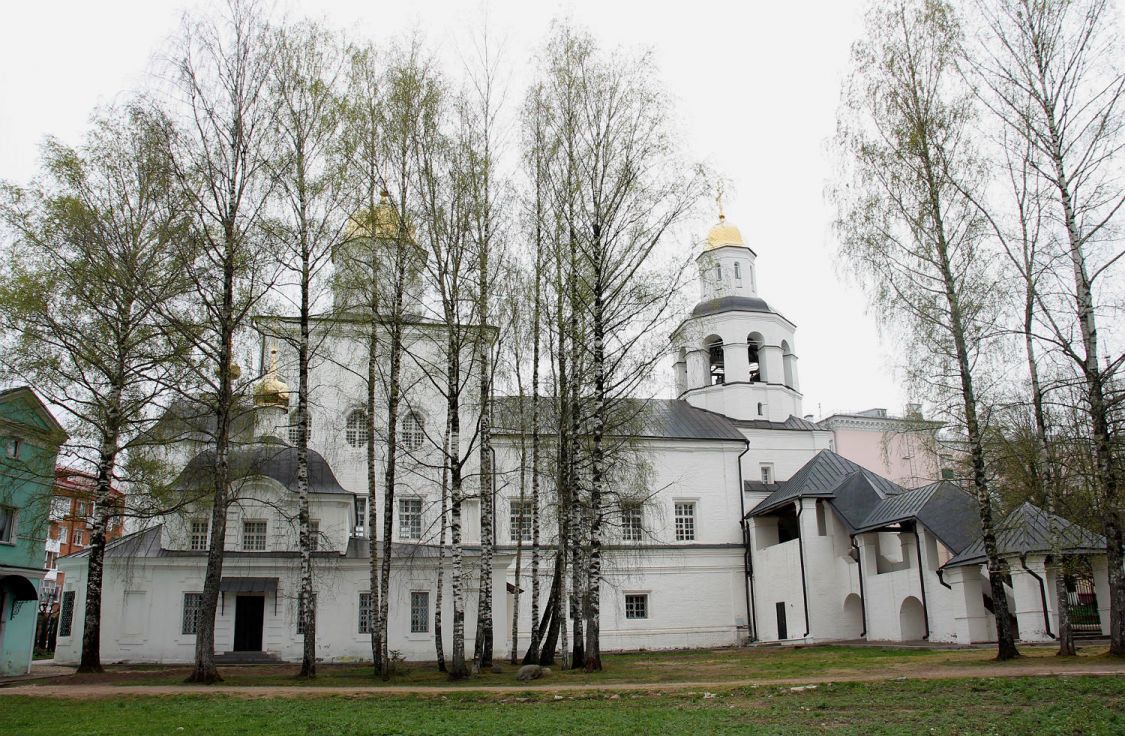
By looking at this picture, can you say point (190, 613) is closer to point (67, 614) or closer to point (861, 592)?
point (67, 614)

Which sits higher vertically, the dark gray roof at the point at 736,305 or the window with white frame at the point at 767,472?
the dark gray roof at the point at 736,305

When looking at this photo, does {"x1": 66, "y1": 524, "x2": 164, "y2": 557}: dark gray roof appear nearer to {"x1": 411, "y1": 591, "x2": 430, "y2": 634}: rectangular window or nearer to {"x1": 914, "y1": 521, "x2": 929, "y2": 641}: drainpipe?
{"x1": 411, "y1": 591, "x2": 430, "y2": 634}: rectangular window

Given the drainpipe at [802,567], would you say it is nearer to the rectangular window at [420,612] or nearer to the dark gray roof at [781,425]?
the dark gray roof at [781,425]

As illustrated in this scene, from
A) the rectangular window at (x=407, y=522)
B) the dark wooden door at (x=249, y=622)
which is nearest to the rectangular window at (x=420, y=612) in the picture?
the rectangular window at (x=407, y=522)

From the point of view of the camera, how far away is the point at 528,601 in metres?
31.4

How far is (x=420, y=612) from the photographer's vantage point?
27.3 m

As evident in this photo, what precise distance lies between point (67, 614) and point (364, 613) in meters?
9.70

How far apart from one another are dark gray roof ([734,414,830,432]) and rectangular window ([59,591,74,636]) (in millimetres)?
25650

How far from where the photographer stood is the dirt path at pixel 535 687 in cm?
1370

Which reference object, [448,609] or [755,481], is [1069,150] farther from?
[755,481]

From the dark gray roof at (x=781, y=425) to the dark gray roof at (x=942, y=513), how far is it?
410 inches

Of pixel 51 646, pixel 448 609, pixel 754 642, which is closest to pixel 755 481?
pixel 754 642

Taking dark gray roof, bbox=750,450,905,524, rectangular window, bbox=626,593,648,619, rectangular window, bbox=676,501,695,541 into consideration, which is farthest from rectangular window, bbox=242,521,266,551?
dark gray roof, bbox=750,450,905,524

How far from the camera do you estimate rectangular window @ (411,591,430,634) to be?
27047 millimetres
